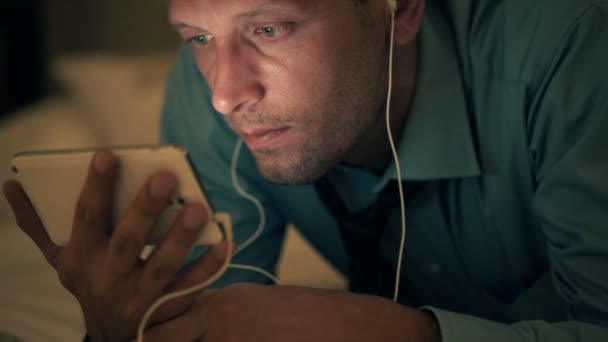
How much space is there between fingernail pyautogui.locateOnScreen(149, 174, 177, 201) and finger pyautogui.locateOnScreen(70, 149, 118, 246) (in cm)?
5

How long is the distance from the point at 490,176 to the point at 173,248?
0.50 meters

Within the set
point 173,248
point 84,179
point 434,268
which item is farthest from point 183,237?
point 434,268

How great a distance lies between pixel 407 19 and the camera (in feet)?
2.65

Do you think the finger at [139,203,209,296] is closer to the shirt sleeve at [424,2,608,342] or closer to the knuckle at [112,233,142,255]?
the knuckle at [112,233,142,255]

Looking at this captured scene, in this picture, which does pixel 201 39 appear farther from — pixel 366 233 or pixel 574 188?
pixel 574 188

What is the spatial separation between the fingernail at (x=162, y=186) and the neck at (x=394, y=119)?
0.40m

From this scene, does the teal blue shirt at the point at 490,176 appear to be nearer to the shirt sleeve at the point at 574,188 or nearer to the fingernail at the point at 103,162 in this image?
the shirt sleeve at the point at 574,188

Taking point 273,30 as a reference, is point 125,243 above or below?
below

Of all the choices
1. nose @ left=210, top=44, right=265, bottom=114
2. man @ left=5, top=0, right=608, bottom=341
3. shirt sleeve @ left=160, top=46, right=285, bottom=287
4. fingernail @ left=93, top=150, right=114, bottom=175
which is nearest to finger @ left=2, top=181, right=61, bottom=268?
man @ left=5, top=0, right=608, bottom=341

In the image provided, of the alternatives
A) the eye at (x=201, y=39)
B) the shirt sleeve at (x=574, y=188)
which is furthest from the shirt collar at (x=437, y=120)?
the eye at (x=201, y=39)

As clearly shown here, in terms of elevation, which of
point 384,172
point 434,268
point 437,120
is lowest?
point 434,268

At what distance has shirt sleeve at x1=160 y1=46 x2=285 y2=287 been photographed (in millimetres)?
996

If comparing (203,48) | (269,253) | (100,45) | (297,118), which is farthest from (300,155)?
(100,45)

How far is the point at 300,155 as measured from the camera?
787mm
